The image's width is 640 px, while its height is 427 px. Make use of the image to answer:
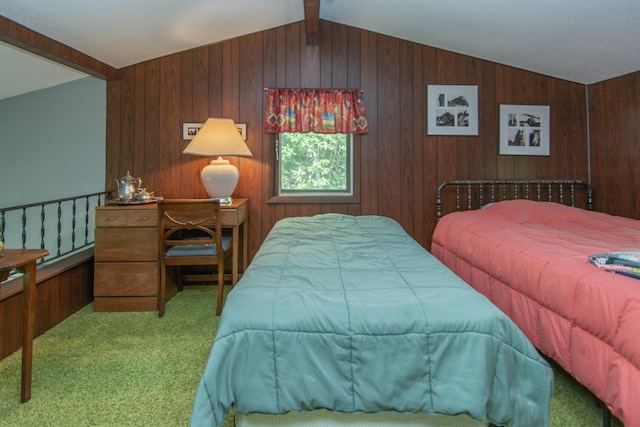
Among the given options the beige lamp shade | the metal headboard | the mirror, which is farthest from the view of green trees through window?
the mirror

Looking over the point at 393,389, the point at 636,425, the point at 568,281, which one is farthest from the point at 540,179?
the point at 393,389

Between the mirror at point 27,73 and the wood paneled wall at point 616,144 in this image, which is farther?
the wood paneled wall at point 616,144

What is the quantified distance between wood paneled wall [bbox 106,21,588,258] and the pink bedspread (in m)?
0.74

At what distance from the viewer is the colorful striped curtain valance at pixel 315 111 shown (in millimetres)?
3332

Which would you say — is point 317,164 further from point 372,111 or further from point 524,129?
point 524,129

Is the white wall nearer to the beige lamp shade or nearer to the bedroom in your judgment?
the bedroom

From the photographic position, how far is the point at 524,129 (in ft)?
11.3

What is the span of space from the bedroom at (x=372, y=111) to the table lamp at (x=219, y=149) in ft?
0.97

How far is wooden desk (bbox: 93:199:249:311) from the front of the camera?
2717mm

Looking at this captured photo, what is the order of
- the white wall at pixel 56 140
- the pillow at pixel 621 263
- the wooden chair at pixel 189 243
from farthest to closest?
the white wall at pixel 56 140
the wooden chair at pixel 189 243
the pillow at pixel 621 263

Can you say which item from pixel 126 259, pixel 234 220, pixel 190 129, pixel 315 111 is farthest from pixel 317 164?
pixel 126 259

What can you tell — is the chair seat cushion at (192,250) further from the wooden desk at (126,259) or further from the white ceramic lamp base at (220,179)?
the white ceramic lamp base at (220,179)

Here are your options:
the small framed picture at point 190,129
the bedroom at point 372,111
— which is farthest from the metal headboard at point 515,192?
the small framed picture at point 190,129

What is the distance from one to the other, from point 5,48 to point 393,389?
343 cm
